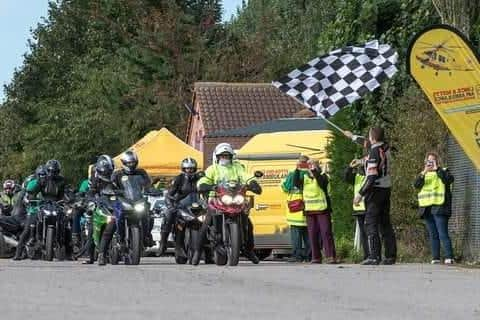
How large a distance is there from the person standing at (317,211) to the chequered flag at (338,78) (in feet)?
4.35

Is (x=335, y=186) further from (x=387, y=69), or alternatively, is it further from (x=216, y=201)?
(x=216, y=201)

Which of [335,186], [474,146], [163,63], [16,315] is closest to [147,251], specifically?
[335,186]

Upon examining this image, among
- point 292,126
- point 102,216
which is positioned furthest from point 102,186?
point 292,126

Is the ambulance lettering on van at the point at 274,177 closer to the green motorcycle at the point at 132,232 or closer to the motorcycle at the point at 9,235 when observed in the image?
the motorcycle at the point at 9,235

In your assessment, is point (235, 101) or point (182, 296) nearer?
point (182, 296)

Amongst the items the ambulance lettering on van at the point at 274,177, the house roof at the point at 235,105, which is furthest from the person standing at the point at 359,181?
the house roof at the point at 235,105

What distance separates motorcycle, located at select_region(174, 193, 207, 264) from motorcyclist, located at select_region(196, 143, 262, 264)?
0.58m

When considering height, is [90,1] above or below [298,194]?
above

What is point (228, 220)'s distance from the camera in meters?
20.1

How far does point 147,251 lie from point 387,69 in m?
11.0

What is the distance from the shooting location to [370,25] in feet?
97.5

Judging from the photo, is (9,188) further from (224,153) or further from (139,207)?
(224,153)

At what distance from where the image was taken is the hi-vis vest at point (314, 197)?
22.2m

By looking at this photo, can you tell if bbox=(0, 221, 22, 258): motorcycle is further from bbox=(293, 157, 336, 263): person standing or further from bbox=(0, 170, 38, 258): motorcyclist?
bbox=(293, 157, 336, 263): person standing
